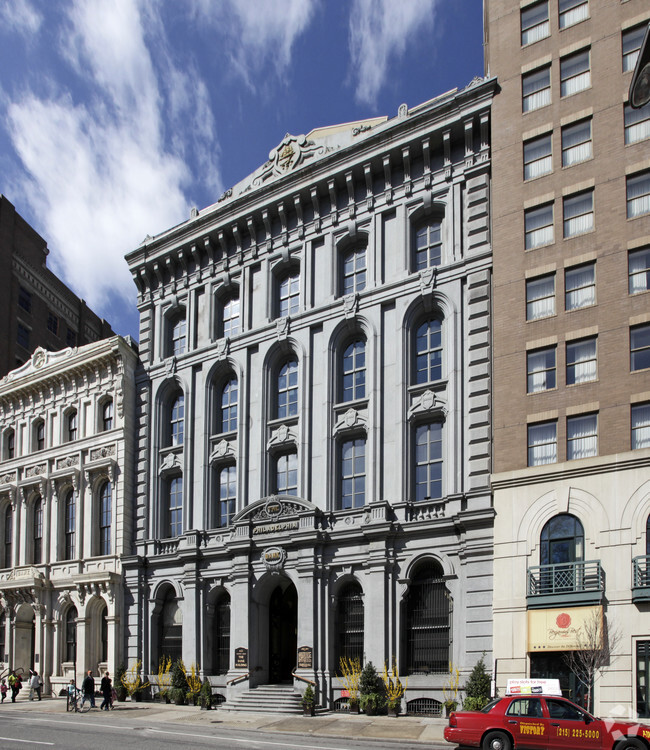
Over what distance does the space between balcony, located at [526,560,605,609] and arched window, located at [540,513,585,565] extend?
0.41 m

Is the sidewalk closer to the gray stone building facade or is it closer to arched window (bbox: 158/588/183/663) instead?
the gray stone building facade

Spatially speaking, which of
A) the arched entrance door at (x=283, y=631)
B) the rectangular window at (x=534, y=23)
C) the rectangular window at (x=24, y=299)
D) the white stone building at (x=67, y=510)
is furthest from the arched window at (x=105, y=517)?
the rectangular window at (x=534, y=23)

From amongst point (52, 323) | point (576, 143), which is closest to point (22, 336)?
point (52, 323)

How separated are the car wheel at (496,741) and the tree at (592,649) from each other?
5.80m

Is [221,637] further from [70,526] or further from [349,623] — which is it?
[70,526]

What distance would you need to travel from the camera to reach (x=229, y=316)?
4197 centimetres

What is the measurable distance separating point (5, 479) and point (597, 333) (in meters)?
35.8

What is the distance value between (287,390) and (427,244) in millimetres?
9006

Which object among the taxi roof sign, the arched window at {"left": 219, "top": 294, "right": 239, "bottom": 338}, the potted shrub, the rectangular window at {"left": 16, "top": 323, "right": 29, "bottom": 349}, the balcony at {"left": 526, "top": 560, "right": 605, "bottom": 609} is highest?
the rectangular window at {"left": 16, "top": 323, "right": 29, "bottom": 349}

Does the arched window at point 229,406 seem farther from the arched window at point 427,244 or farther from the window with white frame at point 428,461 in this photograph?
the arched window at point 427,244

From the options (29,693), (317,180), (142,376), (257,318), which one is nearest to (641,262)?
(317,180)

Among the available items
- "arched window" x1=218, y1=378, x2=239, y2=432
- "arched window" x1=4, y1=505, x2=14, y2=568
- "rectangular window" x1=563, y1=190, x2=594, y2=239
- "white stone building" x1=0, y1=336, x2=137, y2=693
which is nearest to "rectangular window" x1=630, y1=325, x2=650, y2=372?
"rectangular window" x1=563, y1=190, x2=594, y2=239

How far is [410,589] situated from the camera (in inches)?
1271

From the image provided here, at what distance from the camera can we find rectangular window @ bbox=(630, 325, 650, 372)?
27984 mm
